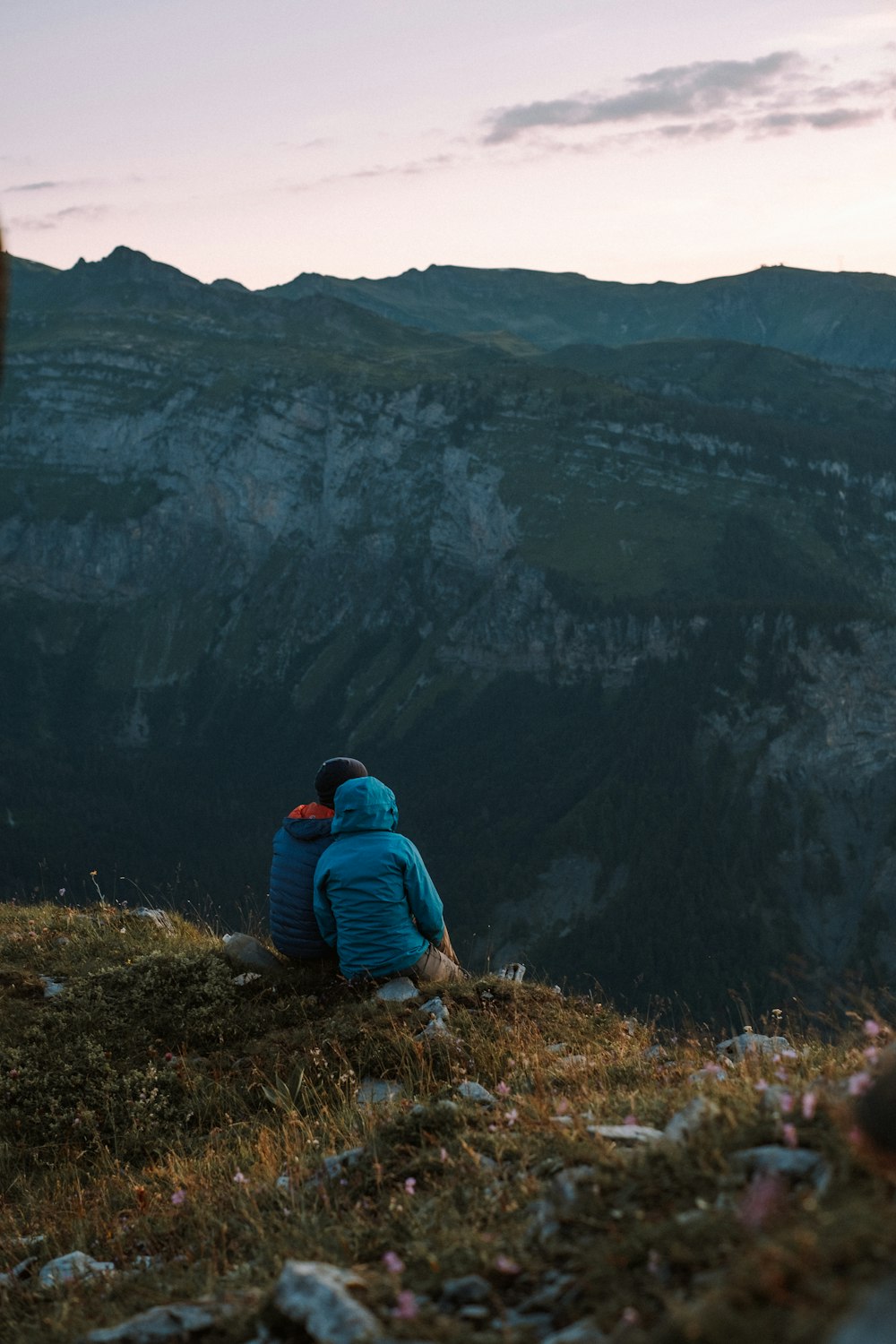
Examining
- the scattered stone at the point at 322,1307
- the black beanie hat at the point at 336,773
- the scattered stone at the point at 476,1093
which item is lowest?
the scattered stone at the point at 476,1093

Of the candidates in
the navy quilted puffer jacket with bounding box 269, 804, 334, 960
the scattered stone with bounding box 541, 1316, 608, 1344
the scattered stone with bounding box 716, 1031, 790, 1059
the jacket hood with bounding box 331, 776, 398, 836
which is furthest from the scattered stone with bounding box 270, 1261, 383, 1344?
the navy quilted puffer jacket with bounding box 269, 804, 334, 960

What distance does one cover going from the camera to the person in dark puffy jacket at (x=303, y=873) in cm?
1365

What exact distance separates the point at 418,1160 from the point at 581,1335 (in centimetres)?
302

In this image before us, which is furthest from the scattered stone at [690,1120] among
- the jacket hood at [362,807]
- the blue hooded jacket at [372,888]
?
the jacket hood at [362,807]

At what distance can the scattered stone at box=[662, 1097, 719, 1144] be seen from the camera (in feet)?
20.6

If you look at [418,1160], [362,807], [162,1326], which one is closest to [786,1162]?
[418,1160]

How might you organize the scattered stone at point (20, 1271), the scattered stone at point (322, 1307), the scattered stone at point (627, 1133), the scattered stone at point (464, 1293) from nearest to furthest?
Answer: the scattered stone at point (322, 1307)
the scattered stone at point (464, 1293)
the scattered stone at point (627, 1133)
the scattered stone at point (20, 1271)

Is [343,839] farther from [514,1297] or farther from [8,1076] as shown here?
[514,1297]

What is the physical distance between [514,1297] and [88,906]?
15418mm

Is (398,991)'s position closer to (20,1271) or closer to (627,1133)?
(20,1271)

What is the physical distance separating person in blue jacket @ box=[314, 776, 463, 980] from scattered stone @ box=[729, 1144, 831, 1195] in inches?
280

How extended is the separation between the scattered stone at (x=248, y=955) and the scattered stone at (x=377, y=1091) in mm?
3165

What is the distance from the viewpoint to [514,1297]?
Answer: 17.1 feet

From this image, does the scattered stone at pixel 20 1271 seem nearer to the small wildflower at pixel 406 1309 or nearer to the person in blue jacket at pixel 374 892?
the small wildflower at pixel 406 1309
